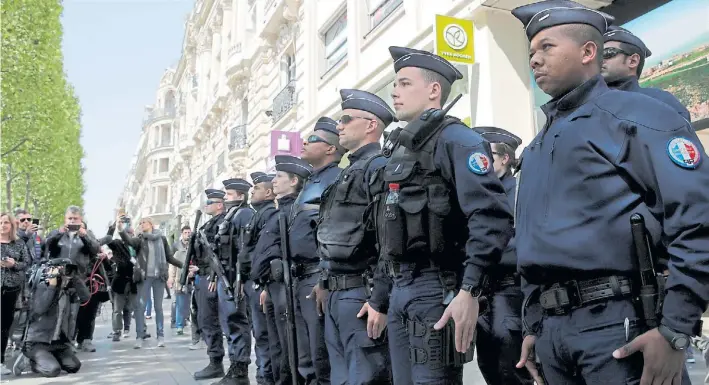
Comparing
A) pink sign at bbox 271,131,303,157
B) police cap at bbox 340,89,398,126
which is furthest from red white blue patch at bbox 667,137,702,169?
pink sign at bbox 271,131,303,157

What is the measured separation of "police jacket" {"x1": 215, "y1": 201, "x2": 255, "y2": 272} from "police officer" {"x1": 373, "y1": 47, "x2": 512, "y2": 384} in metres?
3.87

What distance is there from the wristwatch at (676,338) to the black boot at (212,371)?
18.8 feet

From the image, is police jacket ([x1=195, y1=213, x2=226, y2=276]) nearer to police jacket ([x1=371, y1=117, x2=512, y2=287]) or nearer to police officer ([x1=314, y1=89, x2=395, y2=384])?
police officer ([x1=314, y1=89, x2=395, y2=384])

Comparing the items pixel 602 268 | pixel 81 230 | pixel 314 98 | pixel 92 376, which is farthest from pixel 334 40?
pixel 602 268

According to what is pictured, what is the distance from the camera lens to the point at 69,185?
32062 millimetres

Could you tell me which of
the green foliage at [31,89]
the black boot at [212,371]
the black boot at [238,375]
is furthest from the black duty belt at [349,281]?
Result: the green foliage at [31,89]

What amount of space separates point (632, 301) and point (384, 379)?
170 cm

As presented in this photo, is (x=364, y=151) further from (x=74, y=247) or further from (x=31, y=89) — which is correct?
(x=31, y=89)

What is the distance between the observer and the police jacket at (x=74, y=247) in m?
7.56

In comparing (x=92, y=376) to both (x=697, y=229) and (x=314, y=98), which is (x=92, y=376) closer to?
(x=697, y=229)

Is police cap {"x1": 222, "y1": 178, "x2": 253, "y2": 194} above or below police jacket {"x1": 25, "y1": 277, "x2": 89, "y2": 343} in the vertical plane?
above

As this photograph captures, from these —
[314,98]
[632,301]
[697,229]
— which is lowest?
[632,301]

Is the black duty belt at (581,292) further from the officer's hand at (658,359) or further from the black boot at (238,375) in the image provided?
the black boot at (238,375)

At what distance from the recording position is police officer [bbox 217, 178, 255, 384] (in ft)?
19.7
